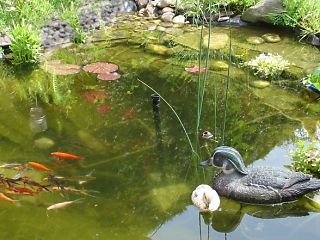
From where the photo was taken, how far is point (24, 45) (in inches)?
257

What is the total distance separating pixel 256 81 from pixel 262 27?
257 cm

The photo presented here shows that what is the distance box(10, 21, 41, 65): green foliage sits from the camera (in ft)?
21.5

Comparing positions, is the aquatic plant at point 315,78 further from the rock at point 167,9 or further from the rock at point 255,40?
the rock at point 167,9

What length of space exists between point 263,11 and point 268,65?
7.38 feet

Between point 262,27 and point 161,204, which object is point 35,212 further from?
point 262,27

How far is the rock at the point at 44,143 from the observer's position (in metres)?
4.72

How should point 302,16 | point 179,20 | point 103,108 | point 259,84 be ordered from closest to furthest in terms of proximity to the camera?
1. point 103,108
2. point 259,84
3. point 302,16
4. point 179,20

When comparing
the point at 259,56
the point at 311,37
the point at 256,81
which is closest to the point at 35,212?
the point at 256,81

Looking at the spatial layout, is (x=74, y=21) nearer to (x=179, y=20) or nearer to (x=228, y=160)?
(x=179, y=20)

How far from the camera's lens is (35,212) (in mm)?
3818

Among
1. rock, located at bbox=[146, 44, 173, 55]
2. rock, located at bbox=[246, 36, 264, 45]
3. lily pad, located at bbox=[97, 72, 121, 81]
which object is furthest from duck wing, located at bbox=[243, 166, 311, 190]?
rock, located at bbox=[246, 36, 264, 45]

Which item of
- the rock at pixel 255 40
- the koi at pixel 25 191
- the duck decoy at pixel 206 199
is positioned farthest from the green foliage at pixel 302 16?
the koi at pixel 25 191

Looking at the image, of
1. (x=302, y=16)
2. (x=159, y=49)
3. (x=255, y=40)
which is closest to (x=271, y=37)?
(x=255, y=40)

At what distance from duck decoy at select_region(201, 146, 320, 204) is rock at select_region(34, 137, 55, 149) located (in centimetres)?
165
